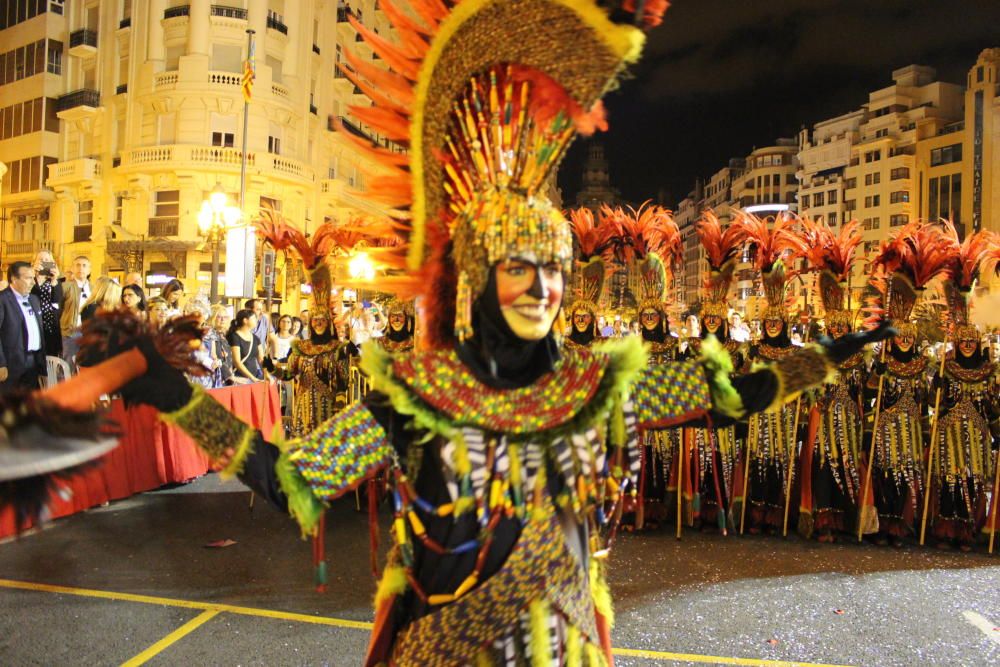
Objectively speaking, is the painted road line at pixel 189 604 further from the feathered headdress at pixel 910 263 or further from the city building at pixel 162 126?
the city building at pixel 162 126

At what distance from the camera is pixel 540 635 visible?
1.94 metres

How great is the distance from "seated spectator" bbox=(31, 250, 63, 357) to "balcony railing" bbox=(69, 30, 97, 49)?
27.9 meters

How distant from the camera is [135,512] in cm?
694

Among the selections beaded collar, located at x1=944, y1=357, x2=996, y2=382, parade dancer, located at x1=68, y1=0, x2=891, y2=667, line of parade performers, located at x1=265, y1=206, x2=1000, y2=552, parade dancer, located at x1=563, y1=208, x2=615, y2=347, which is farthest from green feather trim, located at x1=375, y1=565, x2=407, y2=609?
beaded collar, located at x1=944, y1=357, x2=996, y2=382

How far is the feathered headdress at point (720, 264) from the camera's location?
23.1 feet

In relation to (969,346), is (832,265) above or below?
above

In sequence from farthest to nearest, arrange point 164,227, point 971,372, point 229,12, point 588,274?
point 229,12, point 164,227, point 588,274, point 971,372

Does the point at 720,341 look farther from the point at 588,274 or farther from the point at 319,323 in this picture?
the point at 319,323

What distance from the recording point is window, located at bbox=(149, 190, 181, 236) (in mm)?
28203

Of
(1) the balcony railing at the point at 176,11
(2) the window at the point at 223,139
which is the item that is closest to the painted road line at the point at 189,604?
(2) the window at the point at 223,139

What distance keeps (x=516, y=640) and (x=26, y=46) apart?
40.6 m

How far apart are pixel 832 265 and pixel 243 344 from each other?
686 cm

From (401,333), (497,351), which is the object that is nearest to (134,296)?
(401,333)

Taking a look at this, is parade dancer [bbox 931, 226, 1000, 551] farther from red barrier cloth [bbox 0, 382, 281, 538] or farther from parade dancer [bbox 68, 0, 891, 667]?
red barrier cloth [bbox 0, 382, 281, 538]
